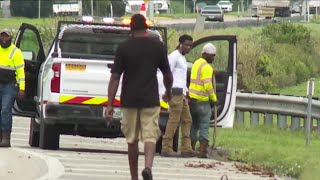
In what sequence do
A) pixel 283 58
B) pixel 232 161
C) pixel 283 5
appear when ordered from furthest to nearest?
pixel 283 5
pixel 283 58
pixel 232 161

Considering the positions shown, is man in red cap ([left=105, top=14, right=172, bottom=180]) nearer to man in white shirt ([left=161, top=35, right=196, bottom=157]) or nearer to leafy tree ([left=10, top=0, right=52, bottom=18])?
man in white shirt ([left=161, top=35, right=196, bottom=157])

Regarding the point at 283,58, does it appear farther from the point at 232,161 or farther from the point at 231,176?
the point at 231,176

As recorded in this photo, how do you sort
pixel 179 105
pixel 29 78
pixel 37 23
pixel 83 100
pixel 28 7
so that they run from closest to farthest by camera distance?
pixel 83 100 < pixel 179 105 < pixel 29 78 < pixel 37 23 < pixel 28 7

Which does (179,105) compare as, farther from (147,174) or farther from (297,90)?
(297,90)

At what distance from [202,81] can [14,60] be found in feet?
9.40

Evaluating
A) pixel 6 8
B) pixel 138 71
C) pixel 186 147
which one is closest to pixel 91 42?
pixel 186 147

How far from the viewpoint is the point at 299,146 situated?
1598 cm

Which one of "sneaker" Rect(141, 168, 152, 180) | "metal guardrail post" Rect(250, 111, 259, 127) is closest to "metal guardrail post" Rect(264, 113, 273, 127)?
"metal guardrail post" Rect(250, 111, 259, 127)

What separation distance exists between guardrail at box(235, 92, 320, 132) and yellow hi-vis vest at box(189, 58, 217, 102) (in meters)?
3.79

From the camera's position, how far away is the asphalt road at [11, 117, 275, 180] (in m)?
12.7

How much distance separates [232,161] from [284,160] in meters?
1.37

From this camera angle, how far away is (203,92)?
15.8 meters

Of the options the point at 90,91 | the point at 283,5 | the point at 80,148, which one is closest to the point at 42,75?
the point at 90,91

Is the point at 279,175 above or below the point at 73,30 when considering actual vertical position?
below
